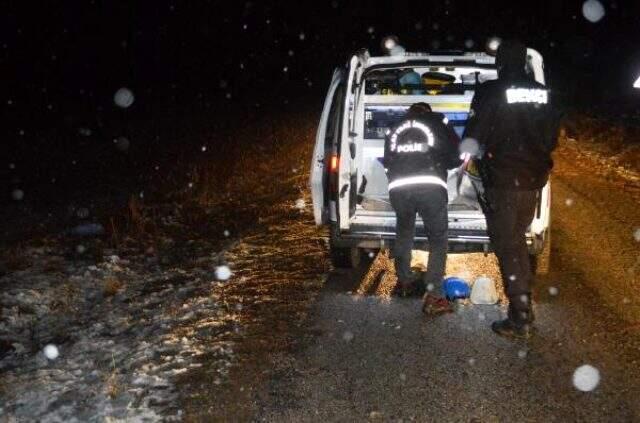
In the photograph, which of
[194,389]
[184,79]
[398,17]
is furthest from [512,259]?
[398,17]

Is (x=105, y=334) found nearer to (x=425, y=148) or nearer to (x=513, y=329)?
(x=425, y=148)

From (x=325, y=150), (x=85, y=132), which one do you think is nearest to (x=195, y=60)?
(x=85, y=132)

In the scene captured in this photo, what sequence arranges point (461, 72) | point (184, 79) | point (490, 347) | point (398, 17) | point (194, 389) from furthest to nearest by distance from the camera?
point (398, 17) < point (184, 79) < point (461, 72) < point (490, 347) < point (194, 389)

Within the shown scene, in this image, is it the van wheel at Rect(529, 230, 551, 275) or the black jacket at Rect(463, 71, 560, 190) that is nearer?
the black jacket at Rect(463, 71, 560, 190)

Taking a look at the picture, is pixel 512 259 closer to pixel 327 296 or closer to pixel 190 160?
pixel 327 296

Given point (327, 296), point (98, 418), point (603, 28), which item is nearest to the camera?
point (98, 418)

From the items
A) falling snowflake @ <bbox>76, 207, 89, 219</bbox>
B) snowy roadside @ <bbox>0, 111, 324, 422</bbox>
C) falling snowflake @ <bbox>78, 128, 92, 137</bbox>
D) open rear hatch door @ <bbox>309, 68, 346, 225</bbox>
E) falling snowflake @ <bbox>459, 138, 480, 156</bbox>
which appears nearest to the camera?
snowy roadside @ <bbox>0, 111, 324, 422</bbox>

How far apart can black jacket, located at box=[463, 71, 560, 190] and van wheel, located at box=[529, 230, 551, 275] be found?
1.22m

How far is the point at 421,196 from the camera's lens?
539 centimetres

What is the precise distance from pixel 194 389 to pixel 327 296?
1.90m

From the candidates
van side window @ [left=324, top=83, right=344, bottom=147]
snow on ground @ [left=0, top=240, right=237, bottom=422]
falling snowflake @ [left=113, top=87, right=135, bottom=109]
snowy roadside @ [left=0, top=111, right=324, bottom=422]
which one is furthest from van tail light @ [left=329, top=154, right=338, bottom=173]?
falling snowflake @ [left=113, top=87, right=135, bottom=109]

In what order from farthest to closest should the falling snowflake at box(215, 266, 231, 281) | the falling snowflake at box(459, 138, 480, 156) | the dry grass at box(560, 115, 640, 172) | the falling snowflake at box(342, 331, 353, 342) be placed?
the dry grass at box(560, 115, 640, 172), the falling snowflake at box(215, 266, 231, 281), the falling snowflake at box(342, 331, 353, 342), the falling snowflake at box(459, 138, 480, 156)

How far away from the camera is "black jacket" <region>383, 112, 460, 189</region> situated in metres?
5.33

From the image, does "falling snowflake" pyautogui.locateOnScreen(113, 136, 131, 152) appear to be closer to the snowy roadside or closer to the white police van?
the snowy roadside
